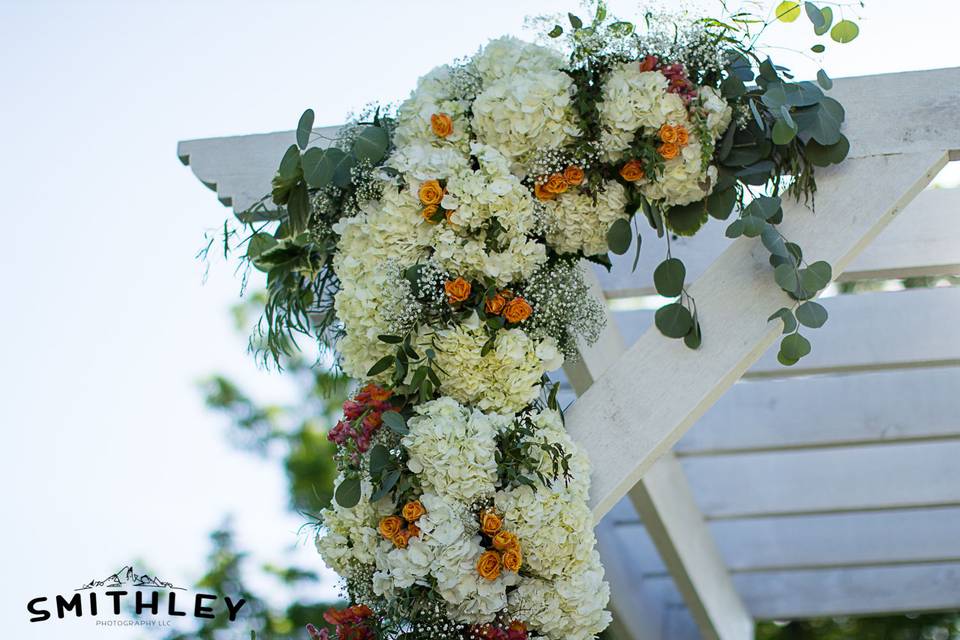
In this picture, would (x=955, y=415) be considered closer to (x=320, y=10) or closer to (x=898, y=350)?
(x=898, y=350)

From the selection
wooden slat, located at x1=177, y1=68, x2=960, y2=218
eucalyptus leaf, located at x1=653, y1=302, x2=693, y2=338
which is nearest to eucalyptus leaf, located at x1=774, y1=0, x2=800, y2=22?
wooden slat, located at x1=177, y1=68, x2=960, y2=218

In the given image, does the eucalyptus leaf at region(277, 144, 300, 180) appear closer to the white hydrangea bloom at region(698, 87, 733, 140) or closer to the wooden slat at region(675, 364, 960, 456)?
the white hydrangea bloom at region(698, 87, 733, 140)

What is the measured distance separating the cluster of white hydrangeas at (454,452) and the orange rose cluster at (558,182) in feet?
1.26

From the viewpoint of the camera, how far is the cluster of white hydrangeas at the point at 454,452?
1.54m

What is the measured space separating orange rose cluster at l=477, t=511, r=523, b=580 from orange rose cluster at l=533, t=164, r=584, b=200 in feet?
1.73

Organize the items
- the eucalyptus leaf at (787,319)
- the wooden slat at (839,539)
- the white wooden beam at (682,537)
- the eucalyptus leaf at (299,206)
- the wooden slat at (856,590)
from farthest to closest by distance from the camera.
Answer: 1. the wooden slat at (856,590)
2. the wooden slat at (839,539)
3. the white wooden beam at (682,537)
4. the eucalyptus leaf at (299,206)
5. the eucalyptus leaf at (787,319)

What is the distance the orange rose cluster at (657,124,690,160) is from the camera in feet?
5.49

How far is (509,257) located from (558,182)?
0.51 feet

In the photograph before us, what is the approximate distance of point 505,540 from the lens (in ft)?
5.01

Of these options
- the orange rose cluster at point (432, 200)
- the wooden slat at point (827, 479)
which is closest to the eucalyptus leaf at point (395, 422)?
the orange rose cluster at point (432, 200)

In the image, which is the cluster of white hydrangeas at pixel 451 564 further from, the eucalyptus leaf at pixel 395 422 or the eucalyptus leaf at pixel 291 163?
the eucalyptus leaf at pixel 291 163

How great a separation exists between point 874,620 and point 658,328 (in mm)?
5474

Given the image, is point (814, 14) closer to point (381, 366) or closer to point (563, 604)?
point (381, 366)

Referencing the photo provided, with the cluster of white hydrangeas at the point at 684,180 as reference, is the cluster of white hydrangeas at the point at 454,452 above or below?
below
